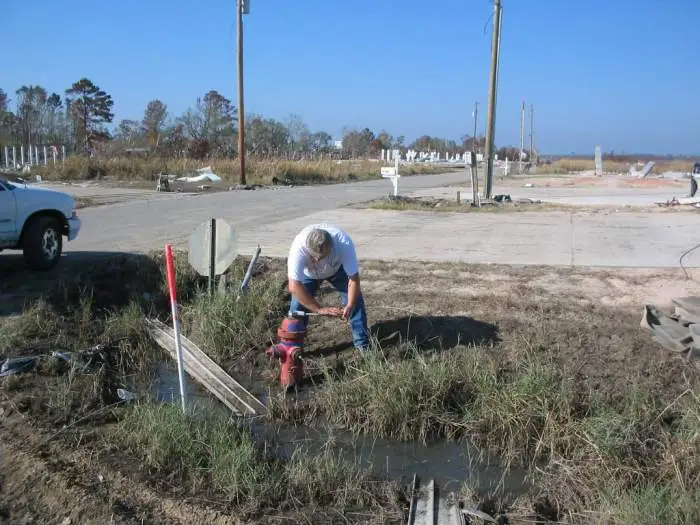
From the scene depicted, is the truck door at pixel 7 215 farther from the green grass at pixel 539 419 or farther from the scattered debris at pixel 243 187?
the scattered debris at pixel 243 187

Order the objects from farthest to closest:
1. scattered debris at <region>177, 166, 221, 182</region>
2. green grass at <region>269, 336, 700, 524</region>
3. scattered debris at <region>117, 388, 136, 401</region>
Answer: scattered debris at <region>177, 166, 221, 182</region>, scattered debris at <region>117, 388, 136, 401</region>, green grass at <region>269, 336, 700, 524</region>

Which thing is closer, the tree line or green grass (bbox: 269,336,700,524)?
green grass (bbox: 269,336,700,524)

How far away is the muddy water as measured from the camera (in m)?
4.37

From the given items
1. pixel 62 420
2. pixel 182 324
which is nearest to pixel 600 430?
pixel 62 420

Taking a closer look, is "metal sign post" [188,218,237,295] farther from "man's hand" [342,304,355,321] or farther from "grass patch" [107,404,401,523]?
"grass patch" [107,404,401,523]

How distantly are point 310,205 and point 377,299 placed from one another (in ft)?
42.1

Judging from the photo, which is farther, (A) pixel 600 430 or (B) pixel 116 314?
(B) pixel 116 314

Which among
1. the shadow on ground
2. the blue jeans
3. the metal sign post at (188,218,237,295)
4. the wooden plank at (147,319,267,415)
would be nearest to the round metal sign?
the metal sign post at (188,218,237,295)

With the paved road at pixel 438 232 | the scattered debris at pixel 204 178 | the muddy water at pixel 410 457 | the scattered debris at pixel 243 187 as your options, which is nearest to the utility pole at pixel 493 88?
the paved road at pixel 438 232

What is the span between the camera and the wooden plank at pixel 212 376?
5.41 meters

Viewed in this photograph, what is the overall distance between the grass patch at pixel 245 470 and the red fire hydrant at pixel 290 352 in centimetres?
116

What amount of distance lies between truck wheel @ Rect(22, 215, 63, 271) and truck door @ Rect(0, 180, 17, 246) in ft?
0.61

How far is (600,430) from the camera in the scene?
14.8 ft

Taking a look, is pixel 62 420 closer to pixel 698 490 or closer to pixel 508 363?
pixel 508 363
